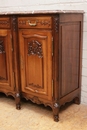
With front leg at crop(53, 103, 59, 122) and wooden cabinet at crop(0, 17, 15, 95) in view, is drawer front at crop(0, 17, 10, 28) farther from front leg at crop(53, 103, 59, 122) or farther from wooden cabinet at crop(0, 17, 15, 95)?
front leg at crop(53, 103, 59, 122)

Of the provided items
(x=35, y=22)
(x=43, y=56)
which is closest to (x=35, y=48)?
(x=43, y=56)

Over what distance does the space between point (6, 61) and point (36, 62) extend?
0.37m

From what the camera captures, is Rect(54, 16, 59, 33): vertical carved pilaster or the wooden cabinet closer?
Rect(54, 16, 59, 33): vertical carved pilaster

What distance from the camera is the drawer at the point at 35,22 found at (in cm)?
161

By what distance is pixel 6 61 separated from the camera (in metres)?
1.98

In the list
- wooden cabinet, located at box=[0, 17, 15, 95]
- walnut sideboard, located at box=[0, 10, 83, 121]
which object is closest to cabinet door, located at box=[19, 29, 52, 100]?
walnut sideboard, located at box=[0, 10, 83, 121]

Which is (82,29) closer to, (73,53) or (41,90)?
(73,53)

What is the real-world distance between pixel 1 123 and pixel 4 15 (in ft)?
3.23

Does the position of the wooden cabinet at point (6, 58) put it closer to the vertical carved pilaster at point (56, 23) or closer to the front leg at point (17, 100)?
the front leg at point (17, 100)

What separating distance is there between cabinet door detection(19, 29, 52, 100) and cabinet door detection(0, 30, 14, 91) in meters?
0.13

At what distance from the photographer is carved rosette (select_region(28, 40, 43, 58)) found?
1721 millimetres
